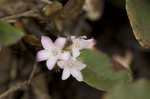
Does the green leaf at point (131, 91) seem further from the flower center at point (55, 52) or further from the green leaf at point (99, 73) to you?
the flower center at point (55, 52)

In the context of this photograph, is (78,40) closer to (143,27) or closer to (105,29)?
(143,27)

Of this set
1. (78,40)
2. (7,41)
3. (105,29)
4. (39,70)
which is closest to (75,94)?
(39,70)

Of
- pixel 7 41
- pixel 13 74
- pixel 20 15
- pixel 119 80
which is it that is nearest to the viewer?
pixel 7 41

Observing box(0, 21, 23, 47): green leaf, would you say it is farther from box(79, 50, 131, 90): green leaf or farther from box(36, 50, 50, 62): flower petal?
box(79, 50, 131, 90): green leaf

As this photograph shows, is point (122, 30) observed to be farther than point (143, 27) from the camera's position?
Yes

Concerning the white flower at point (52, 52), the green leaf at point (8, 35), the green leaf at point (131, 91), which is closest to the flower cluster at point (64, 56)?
the white flower at point (52, 52)

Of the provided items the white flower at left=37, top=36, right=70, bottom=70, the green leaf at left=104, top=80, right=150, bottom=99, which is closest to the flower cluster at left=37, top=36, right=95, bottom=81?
the white flower at left=37, top=36, right=70, bottom=70

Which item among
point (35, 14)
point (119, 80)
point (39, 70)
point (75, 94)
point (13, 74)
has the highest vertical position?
point (35, 14)
